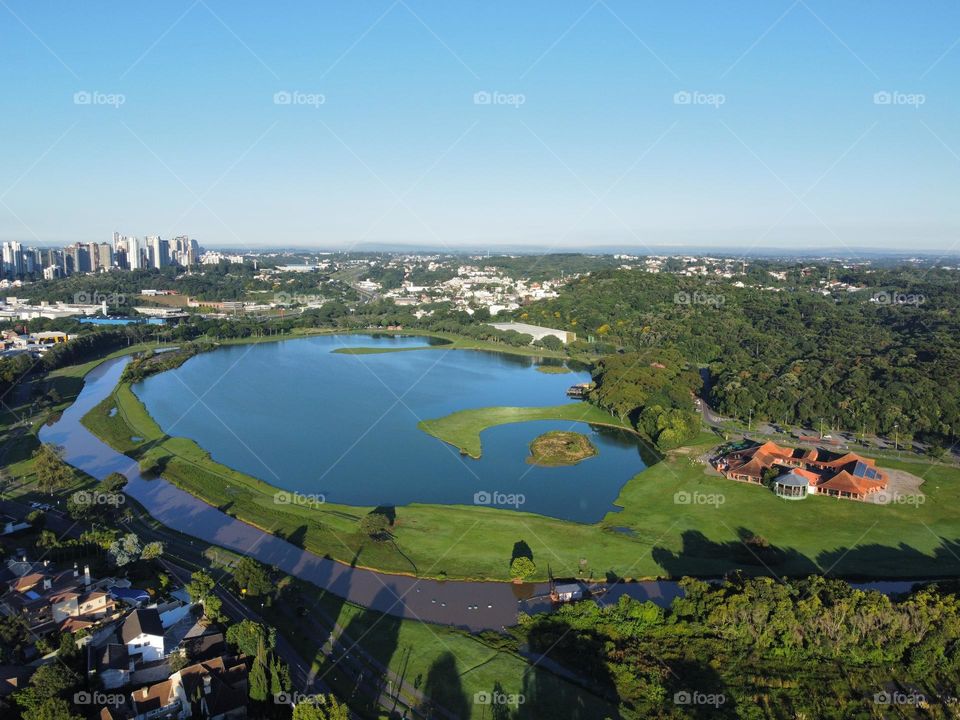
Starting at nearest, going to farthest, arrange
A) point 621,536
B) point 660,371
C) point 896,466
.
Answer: point 621,536 < point 896,466 < point 660,371

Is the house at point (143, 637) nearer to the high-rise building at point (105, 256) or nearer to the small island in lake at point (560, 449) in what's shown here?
the small island in lake at point (560, 449)

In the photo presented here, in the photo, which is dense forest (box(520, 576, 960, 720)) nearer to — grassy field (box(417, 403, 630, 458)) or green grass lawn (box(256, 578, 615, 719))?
green grass lawn (box(256, 578, 615, 719))

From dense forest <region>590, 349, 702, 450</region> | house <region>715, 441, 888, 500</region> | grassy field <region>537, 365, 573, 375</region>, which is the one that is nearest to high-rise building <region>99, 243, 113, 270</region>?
grassy field <region>537, 365, 573, 375</region>

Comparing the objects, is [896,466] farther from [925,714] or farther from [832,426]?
[925,714]

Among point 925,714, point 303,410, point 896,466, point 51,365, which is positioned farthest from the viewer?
point 51,365

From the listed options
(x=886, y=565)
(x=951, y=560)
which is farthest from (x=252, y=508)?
(x=951, y=560)
